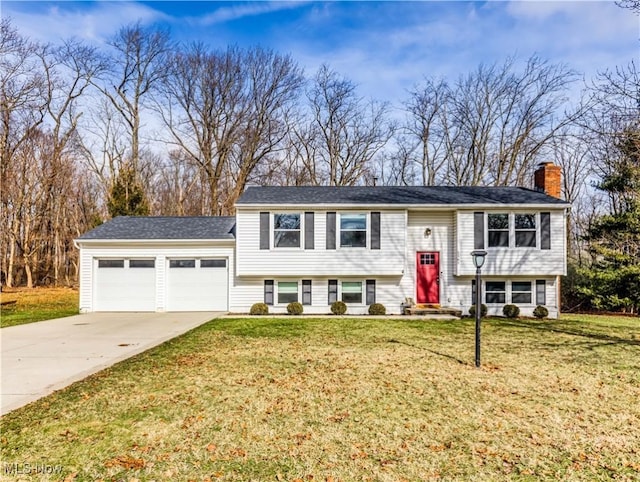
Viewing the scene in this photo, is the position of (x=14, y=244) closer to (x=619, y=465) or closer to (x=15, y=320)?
(x=15, y=320)

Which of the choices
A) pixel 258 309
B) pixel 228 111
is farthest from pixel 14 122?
pixel 258 309

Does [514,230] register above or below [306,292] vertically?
above

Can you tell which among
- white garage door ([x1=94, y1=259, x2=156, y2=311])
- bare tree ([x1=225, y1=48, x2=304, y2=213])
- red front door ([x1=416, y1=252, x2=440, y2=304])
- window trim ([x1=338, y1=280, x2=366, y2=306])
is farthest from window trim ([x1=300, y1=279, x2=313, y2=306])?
bare tree ([x1=225, y1=48, x2=304, y2=213])

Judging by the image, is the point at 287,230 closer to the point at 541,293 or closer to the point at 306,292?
the point at 306,292

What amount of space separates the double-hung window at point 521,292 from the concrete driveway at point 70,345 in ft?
37.7

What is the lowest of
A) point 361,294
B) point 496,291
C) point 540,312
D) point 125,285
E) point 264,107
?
point 540,312

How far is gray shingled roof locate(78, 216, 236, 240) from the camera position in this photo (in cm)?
1588

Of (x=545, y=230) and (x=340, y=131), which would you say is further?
(x=340, y=131)

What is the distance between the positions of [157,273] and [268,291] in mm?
4506

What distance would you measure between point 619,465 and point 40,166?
114ft

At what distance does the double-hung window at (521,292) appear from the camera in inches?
613

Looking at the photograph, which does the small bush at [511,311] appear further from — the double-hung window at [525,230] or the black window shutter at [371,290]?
the black window shutter at [371,290]

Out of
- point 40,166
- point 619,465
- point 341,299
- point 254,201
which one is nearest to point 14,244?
point 40,166

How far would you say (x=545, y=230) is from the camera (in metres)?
15.2
